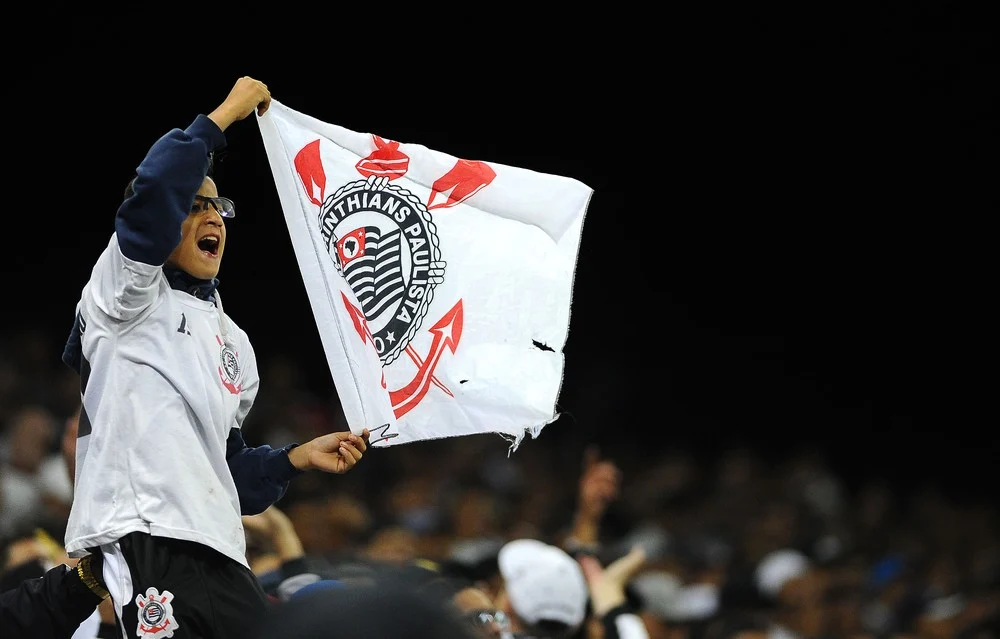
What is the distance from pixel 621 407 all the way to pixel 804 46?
336 cm

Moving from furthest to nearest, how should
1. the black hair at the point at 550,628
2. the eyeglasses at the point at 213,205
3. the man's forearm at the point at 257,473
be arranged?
the black hair at the point at 550,628 → the man's forearm at the point at 257,473 → the eyeglasses at the point at 213,205

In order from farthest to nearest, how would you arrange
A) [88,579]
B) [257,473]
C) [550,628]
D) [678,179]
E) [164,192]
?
[678,179]
[550,628]
[257,473]
[88,579]
[164,192]

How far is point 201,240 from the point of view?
2955 millimetres

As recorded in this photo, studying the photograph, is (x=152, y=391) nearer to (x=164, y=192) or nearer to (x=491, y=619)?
(x=164, y=192)

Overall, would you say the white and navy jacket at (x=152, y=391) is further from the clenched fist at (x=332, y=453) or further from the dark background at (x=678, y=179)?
the dark background at (x=678, y=179)

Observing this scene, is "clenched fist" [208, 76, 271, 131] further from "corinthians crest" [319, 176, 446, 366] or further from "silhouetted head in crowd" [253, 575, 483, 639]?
"silhouetted head in crowd" [253, 575, 483, 639]

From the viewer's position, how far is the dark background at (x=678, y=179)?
371 inches

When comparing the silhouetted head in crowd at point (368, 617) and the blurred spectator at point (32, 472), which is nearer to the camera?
the silhouetted head in crowd at point (368, 617)

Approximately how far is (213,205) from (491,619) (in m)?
1.44

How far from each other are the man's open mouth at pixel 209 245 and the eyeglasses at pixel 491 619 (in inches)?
44.7

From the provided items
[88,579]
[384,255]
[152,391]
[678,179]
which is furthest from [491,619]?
[678,179]

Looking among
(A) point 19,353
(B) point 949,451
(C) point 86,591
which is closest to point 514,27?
(A) point 19,353

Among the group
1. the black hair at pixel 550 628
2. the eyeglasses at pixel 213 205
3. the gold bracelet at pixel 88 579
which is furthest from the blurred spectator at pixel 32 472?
the eyeglasses at pixel 213 205

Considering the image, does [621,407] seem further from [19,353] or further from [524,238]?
[524,238]
